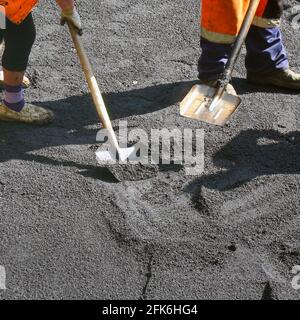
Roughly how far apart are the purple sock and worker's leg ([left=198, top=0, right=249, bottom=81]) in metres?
1.06

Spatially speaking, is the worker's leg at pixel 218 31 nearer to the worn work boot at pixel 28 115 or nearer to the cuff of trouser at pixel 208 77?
the cuff of trouser at pixel 208 77

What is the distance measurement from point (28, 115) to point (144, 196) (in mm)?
887

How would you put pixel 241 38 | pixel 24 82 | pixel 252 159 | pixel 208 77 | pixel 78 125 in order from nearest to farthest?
1. pixel 241 38
2. pixel 252 159
3. pixel 78 125
4. pixel 208 77
5. pixel 24 82

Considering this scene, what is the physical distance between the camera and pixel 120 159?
13.4 ft

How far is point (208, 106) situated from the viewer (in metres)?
4.14

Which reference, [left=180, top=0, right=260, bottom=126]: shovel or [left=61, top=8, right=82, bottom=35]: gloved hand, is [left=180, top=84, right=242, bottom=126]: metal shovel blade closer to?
[left=180, top=0, right=260, bottom=126]: shovel

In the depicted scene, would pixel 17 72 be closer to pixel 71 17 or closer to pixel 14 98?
pixel 14 98

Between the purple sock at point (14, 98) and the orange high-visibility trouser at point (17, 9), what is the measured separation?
47cm

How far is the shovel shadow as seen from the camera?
4.12 metres

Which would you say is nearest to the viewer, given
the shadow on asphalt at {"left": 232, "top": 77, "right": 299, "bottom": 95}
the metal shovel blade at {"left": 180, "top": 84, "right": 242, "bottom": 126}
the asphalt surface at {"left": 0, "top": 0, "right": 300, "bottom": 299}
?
the asphalt surface at {"left": 0, "top": 0, "right": 300, "bottom": 299}

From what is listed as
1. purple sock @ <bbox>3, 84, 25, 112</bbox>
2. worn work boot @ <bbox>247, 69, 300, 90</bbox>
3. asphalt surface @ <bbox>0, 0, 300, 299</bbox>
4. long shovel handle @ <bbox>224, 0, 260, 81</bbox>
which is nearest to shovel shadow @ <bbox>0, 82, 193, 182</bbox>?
asphalt surface @ <bbox>0, 0, 300, 299</bbox>

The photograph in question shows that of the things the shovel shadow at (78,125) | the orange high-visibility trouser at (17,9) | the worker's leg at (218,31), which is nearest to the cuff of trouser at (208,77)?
the worker's leg at (218,31)

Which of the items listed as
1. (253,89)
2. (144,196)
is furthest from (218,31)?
(144,196)
